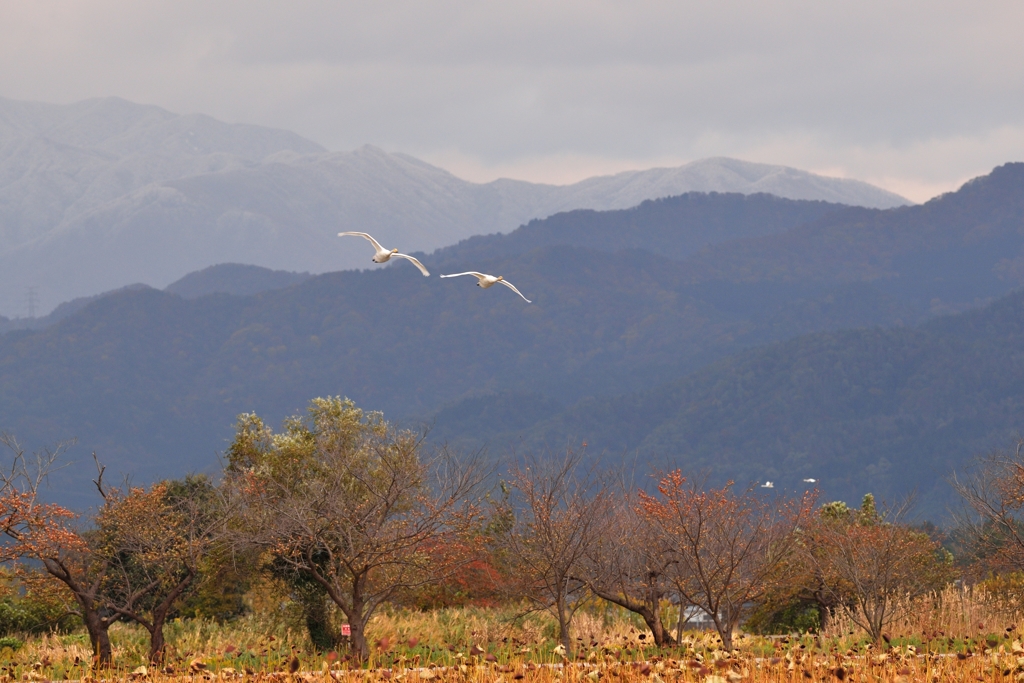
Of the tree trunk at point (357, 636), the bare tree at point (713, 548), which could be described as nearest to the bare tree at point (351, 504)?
the tree trunk at point (357, 636)

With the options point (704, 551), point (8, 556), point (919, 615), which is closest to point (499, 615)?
point (704, 551)

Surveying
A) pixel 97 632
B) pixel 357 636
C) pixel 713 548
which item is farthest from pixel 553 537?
pixel 97 632

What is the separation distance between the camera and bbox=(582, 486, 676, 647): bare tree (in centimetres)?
2653

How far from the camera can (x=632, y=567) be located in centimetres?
2933

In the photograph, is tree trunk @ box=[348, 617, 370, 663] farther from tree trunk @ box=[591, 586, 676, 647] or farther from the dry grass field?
tree trunk @ box=[591, 586, 676, 647]

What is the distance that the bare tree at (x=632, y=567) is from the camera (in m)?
26.5

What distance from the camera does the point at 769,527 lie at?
3753 cm

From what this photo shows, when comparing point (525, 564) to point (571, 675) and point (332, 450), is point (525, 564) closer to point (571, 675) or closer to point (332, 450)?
point (332, 450)

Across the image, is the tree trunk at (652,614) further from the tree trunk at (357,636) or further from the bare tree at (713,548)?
the tree trunk at (357,636)

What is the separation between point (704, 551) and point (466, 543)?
6.43 metres

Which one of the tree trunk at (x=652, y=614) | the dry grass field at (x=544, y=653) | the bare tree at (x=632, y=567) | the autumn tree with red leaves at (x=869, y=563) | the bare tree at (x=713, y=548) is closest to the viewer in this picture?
the dry grass field at (x=544, y=653)

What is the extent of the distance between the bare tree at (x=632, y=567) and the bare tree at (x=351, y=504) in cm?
309

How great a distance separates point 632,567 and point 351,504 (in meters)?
6.93

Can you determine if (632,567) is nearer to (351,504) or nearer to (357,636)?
(351,504)
